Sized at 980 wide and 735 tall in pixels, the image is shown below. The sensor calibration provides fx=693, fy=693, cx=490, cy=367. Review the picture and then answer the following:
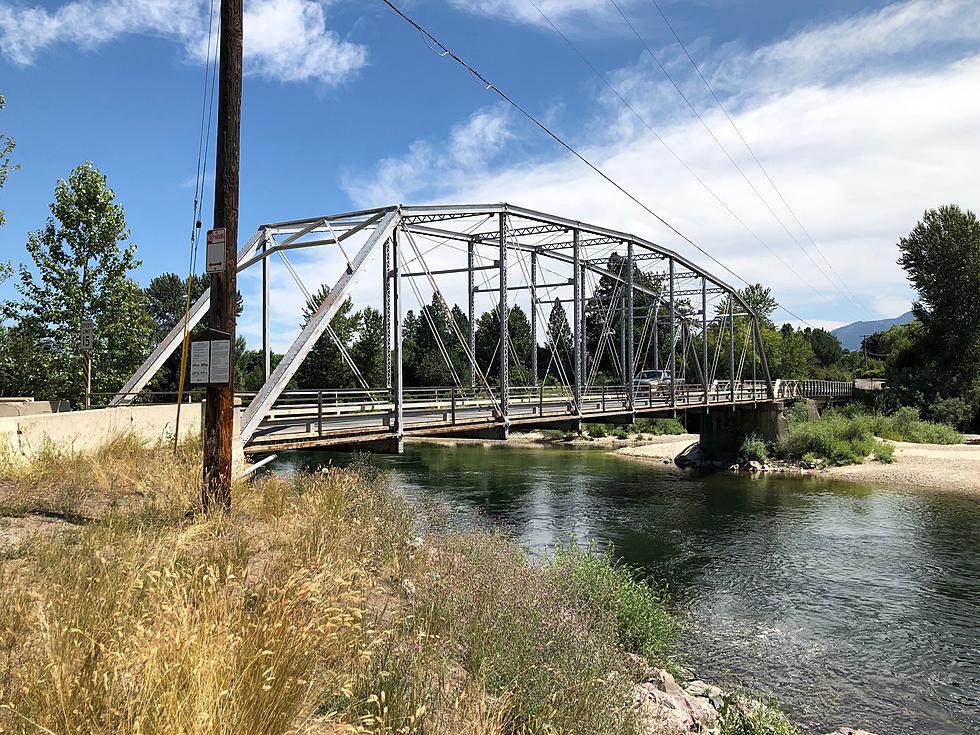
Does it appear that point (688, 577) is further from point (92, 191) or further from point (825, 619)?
point (92, 191)

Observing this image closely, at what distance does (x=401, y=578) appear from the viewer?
30.4ft

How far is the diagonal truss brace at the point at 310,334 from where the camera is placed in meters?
13.6

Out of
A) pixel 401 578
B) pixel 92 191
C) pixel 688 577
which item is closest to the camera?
pixel 401 578

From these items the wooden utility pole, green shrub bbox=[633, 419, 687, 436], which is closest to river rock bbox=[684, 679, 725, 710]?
the wooden utility pole

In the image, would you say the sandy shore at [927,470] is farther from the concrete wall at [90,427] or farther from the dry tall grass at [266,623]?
the concrete wall at [90,427]

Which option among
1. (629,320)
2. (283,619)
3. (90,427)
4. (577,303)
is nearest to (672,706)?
(283,619)

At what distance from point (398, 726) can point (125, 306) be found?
23.3 meters

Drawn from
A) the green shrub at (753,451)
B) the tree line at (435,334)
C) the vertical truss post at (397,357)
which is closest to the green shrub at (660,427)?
the tree line at (435,334)

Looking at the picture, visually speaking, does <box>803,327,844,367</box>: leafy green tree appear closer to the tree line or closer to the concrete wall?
the tree line

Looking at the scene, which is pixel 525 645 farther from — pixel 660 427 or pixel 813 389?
pixel 813 389

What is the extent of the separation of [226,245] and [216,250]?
6.2 inches

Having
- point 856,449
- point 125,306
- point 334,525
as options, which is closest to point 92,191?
point 125,306

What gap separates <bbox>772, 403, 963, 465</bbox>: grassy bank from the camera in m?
41.7

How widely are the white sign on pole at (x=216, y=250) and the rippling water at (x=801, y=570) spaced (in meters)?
9.78
